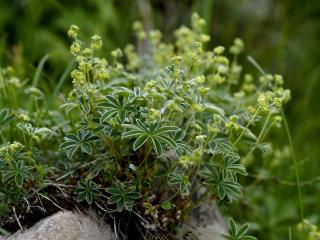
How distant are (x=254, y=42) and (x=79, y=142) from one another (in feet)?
10.0

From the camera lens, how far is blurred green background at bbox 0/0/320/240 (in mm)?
2773

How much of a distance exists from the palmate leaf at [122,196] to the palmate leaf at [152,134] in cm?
17

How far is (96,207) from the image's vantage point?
174 centimetres

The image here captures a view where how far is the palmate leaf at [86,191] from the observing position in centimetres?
168

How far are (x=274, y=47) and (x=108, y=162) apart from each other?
2.93 meters

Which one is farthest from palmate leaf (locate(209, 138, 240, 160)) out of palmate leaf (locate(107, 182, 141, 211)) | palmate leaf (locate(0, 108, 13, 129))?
palmate leaf (locate(0, 108, 13, 129))

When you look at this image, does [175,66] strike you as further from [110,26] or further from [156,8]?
[156,8]

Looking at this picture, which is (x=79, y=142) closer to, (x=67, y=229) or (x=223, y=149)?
(x=67, y=229)

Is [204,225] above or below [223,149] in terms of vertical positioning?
below

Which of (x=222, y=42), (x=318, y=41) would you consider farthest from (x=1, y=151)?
(x=318, y=41)

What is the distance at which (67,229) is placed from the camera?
160 centimetres

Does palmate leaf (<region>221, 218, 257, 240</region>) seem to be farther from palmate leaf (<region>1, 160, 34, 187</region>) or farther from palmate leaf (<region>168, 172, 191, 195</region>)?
palmate leaf (<region>1, 160, 34, 187</region>)

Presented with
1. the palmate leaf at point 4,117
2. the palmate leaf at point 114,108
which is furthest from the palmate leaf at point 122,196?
the palmate leaf at point 4,117

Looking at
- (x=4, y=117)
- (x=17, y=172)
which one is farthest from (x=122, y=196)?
(x=4, y=117)
